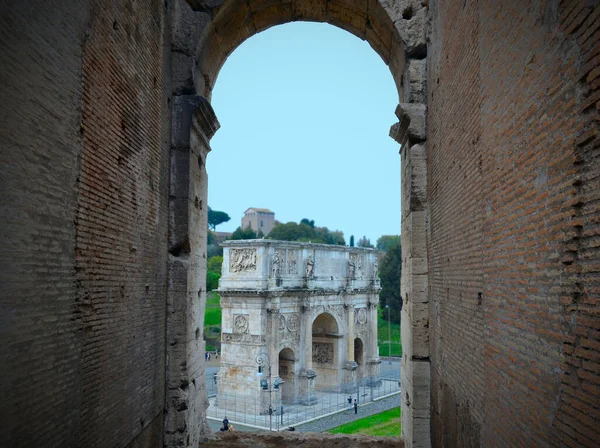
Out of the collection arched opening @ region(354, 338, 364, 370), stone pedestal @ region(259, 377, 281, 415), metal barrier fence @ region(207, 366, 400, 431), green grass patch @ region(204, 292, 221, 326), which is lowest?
metal barrier fence @ region(207, 366, 400, 431)

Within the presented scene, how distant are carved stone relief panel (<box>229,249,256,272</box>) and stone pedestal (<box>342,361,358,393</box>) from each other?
841 cm

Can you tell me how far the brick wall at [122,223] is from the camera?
4.49 m

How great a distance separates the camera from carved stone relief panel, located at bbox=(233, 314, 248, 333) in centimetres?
2462

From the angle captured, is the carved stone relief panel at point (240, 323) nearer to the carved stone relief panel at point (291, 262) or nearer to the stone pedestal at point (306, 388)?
the carved stone relief panel at point (291, 262)

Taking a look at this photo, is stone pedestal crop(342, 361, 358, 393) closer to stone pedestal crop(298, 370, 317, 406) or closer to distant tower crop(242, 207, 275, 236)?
stone pedestal crop(298, 370, 317, 406)

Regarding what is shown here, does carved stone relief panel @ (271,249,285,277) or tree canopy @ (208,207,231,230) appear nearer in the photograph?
carved stone relief panel @ (271,249,285,277)

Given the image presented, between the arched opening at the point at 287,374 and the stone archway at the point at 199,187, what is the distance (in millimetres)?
18956

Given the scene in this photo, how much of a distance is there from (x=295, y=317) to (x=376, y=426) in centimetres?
652

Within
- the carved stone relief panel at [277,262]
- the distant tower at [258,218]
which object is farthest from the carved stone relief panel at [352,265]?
the distant tower at [258,218]

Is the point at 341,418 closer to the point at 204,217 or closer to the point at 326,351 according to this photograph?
the point at 326,351

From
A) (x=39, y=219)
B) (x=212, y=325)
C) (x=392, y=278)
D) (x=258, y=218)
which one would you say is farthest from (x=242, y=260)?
(x=258, y=218)

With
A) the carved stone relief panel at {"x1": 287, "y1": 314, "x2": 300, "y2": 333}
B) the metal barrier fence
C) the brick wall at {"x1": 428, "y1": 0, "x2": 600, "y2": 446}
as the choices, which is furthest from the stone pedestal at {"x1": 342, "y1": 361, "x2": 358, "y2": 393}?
the brick wall at {"x1": 428, "y1": 0, "x2": 600, "y2": 446}

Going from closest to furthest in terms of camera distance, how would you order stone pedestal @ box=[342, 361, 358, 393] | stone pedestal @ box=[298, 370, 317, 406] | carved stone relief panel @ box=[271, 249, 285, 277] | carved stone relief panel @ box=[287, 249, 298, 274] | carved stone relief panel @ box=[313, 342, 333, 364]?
carved stone relief panel @ box=[271, 249, 285, 277]
carved stone relief panel @ box=[287, 249, 298, 274]
stone pedestal @ box=[298, 370, 317, 406]
stone pedestal @ box=[342, 361, 358, 393]
carved stone relief panel @ box=[313, 342, 333, 364]

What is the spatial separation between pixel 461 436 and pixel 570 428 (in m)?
2.49
